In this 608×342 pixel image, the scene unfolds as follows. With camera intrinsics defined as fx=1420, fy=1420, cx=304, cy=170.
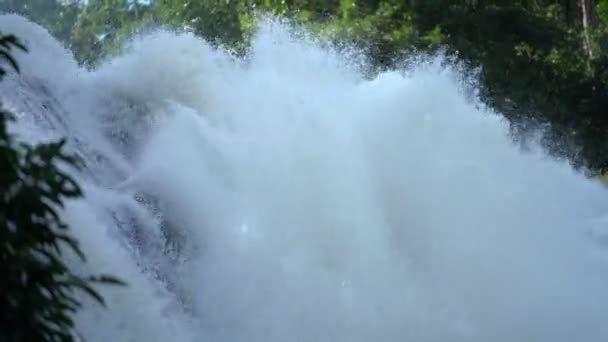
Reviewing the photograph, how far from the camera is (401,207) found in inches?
486

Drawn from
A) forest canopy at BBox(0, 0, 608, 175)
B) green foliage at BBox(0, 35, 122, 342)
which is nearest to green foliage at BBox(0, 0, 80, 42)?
forest canopy at BBox(0, 0, 608, 175)

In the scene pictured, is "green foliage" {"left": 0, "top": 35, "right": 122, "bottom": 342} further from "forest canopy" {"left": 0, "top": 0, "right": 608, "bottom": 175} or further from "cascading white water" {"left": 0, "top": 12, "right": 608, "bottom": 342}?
"forest canopy" {"left": 0, "top": 0, "right": 608, "bottom": 175}

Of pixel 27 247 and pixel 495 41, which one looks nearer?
pixel 27 247

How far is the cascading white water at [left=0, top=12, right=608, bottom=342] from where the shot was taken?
408 inches

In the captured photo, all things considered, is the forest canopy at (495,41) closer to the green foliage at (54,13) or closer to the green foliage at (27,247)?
the green foliage at (54,13)

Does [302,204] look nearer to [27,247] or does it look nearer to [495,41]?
[27,247]

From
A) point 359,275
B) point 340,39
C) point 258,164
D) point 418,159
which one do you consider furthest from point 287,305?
point 340,39

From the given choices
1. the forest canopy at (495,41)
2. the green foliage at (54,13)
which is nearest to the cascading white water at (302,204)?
the forest canopy at (495,41)

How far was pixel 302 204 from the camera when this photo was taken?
1185 centimetres

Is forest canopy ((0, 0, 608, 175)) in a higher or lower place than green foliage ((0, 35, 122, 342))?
higher

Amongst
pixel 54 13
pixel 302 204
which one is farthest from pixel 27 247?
pixel 54 13

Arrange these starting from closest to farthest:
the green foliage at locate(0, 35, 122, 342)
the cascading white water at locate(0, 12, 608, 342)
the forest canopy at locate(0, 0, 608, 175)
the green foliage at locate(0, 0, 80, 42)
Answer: the green foliage at locate(0, 35, 122, 342)
the cascading white water at locate(0, 12, 608, 342)
the forest canopy at locate(0, 0, 608, 175)
the green foliage at locate(0, 0, 80, 42)

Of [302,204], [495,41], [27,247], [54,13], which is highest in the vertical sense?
[54,13]

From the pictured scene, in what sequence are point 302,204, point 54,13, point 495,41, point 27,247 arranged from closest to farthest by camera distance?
→ point 27,247 < point 302,204 < point 495,41 < point 54,13
